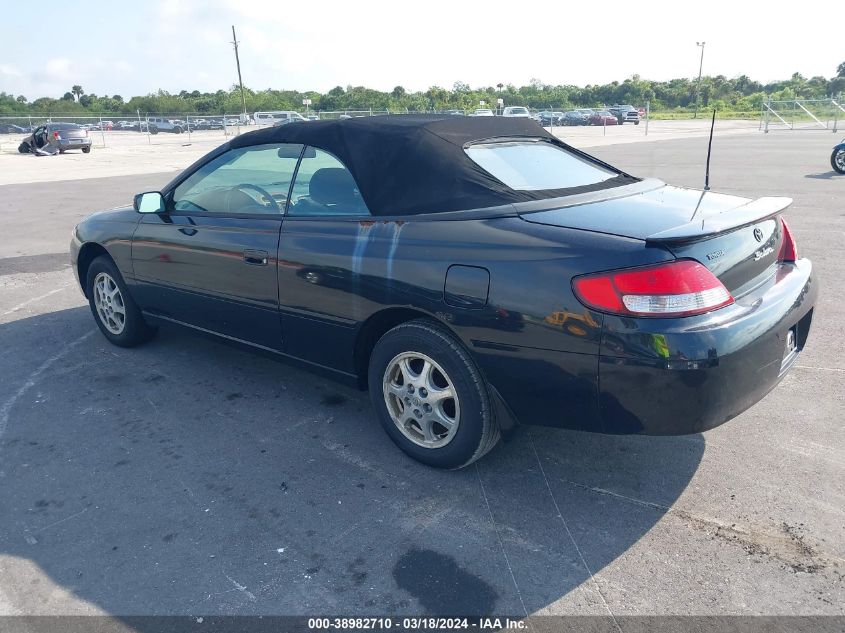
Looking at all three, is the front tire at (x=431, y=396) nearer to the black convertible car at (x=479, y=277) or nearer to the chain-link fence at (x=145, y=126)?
the black convertible car at (x=479, y=277)

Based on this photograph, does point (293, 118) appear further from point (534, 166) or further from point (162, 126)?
point (534, 166)

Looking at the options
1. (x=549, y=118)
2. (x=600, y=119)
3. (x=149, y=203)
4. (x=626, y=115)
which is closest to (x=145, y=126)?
(x=549, y=118)

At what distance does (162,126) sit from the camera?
51.0 m

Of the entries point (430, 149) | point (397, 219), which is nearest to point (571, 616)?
point (397, 219)

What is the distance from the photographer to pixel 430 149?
3.54m

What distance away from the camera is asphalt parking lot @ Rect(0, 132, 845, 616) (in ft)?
8.49

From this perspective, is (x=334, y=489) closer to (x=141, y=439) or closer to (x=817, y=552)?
(x=141, y=439)

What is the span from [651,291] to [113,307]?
13.3 feet

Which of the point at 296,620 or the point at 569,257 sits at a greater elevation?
the point at 569,257

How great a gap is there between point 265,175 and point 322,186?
688 mm

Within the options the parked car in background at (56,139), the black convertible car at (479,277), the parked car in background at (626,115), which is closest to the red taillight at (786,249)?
the black convertible car at (479,277)

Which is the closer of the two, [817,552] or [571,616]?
[571,616]

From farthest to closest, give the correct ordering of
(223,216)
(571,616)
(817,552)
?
(223,216) → (817,552) → (571,616)


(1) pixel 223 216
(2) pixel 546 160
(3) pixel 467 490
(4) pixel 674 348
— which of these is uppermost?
(2) pixel 546 160
